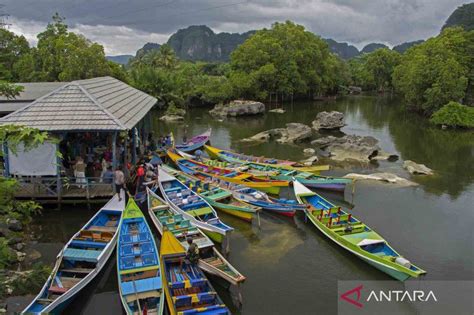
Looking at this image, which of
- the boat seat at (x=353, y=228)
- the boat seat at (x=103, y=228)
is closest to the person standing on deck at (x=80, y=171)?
the boat seat at (x=103, y=228)

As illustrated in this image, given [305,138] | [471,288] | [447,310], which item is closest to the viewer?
[447,310]

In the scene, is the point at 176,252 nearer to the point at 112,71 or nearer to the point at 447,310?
the point at 447,310

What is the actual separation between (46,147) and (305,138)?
2573 cm

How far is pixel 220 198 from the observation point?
2005 cm

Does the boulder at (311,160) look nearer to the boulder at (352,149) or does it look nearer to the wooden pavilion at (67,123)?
the boulder at (352,149)

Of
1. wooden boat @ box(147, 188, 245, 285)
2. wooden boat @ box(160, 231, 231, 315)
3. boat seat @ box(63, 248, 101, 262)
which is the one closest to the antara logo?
wooden boat @ box(147, 188, 245, 285)

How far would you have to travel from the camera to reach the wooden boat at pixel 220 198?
19.0 meters

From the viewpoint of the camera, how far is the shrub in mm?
44969

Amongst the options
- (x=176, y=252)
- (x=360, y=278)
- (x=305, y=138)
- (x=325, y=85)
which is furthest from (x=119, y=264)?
(x=325, y=85)

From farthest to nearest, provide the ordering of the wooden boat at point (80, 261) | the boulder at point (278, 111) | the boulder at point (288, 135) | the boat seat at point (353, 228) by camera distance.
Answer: the boulder at point (278, 111)
the boulder at point (288, 135)
the boat seat at point (353, 228)
the wooden boat at point (80, 261)

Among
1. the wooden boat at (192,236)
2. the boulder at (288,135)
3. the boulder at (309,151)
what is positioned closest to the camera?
the wooden boat at (192,236)

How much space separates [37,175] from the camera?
18734 millimetres

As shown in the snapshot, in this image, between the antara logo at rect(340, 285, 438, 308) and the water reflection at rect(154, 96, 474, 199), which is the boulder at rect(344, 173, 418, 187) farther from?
the antara logo at rect(340, 285, 438, 308)

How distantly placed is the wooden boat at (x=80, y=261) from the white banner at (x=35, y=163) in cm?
375
